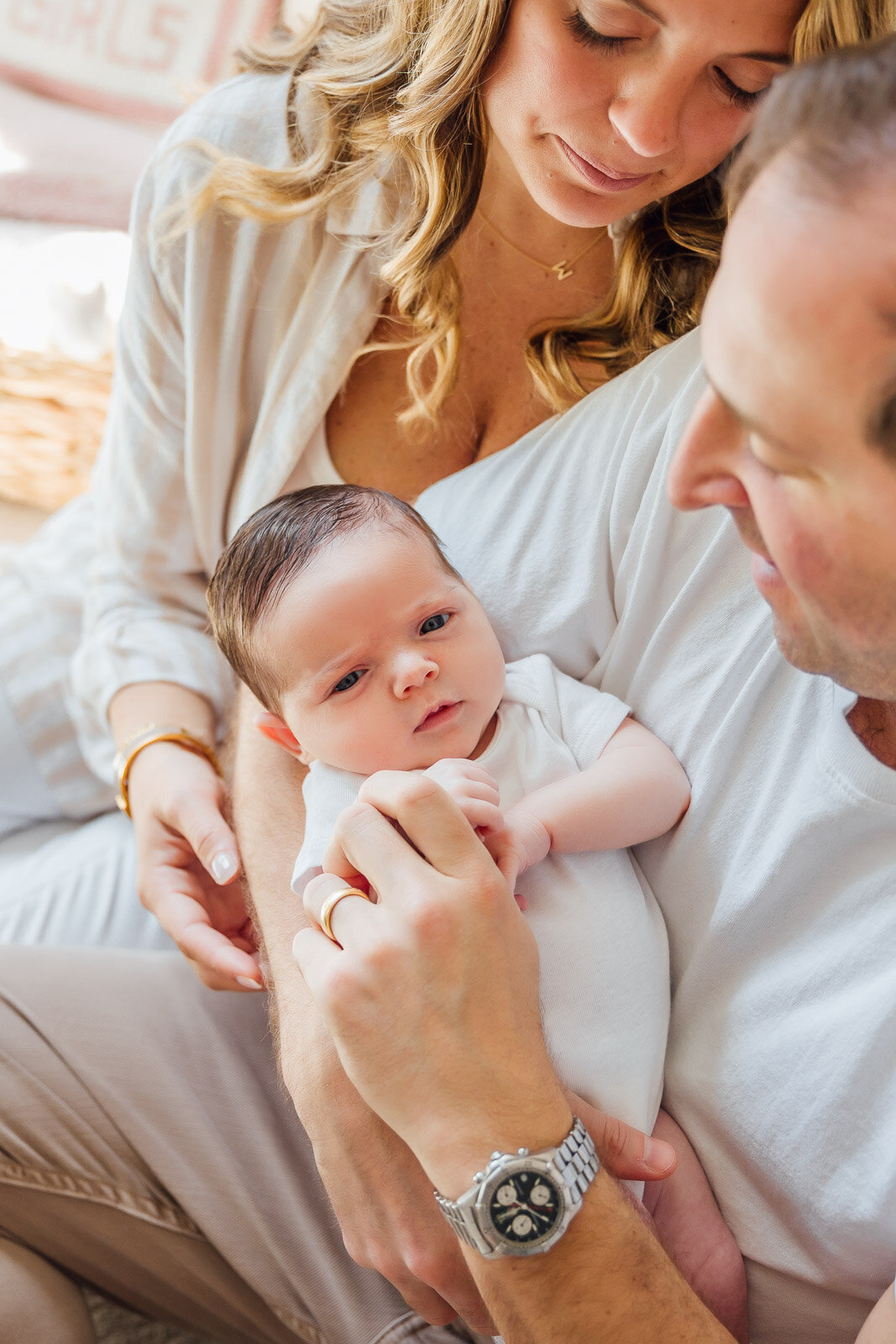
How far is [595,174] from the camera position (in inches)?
42.5

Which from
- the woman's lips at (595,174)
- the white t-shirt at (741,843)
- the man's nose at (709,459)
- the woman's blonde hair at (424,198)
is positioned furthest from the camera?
the woman's blonde hair at (424,198)

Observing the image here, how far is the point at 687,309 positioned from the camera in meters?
1.23

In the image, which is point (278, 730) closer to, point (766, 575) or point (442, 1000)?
point (442, 1000)

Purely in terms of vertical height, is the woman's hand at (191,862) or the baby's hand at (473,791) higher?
the baby's hand at (473,791)

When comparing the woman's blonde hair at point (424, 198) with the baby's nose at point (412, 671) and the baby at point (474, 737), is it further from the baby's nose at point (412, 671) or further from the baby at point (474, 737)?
the baby's nose at point (412, 671)

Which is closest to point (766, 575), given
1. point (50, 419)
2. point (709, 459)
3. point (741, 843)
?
point (709, 459)

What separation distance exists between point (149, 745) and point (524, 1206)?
832 millimetres

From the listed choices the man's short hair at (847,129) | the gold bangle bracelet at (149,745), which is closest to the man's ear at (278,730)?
the gold bangle bracelet at (149,745)

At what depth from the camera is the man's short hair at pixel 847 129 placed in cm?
62

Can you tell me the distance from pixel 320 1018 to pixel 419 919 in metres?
0.23

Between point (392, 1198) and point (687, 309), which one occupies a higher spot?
point (687, 309)

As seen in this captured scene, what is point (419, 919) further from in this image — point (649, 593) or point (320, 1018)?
point (649, 593)

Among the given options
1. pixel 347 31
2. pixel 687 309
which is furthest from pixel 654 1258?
pixel 347 31

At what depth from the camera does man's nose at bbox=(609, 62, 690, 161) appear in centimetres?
97
